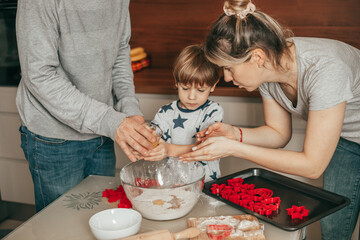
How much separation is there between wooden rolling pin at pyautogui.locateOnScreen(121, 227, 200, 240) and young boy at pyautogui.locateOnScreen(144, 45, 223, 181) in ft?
1.93

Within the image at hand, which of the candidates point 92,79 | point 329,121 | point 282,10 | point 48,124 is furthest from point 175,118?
point 282,10

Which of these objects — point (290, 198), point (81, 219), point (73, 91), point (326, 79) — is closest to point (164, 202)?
point (81, 219)

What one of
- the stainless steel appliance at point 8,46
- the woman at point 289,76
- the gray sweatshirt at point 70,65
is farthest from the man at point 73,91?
the stainless steel appliance at point 8,46

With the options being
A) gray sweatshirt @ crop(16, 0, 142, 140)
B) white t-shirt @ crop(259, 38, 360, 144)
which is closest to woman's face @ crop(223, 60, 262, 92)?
white t-shirt @ crop(259, 38, 360, 144)

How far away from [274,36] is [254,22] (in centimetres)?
8

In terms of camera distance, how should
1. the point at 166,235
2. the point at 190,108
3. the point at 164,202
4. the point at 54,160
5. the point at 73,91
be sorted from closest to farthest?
the point at 166,235, the point at 164,202, the point at 73,91, the point at 54,160, the point at 190,108

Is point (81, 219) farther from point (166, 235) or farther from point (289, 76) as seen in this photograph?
point (289, 76)

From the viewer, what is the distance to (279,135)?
148 cm

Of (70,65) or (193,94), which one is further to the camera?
(193,94)

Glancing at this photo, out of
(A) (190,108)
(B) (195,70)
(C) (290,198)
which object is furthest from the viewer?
(A) (190,108)

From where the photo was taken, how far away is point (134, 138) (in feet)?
3.84

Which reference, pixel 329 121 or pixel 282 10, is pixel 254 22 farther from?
pixel 282 10

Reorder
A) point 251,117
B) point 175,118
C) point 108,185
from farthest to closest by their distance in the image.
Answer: point 251,117 → point 175,118 → point 108,185

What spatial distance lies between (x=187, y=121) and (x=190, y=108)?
0.06m
